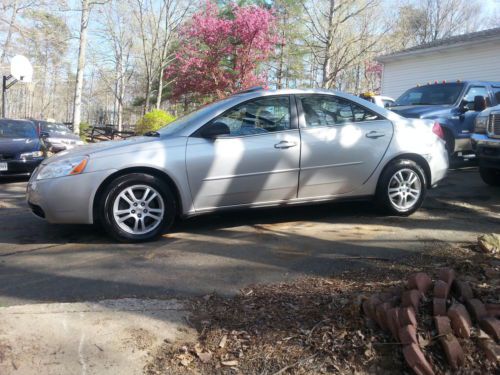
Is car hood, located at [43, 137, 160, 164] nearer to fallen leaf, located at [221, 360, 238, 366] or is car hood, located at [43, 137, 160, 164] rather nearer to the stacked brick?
fallen leaf, located at [221, 360, 238, 366]

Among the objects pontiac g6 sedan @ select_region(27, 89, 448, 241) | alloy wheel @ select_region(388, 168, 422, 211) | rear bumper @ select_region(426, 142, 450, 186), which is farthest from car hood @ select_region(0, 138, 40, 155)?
rear bumper @ select_region(426, 142, 450, 186)

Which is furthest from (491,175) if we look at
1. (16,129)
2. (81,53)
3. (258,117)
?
(81,53)

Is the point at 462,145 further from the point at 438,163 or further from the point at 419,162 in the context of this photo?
the point at 419,162

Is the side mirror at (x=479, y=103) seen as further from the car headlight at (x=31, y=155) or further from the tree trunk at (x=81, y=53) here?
the tree trunk at (x=81, y=53)

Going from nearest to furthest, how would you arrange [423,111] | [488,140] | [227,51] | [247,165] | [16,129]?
[247,165]
[488,140]
[423,111]
[16,129]
[227,51]

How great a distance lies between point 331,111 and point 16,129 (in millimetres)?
8209

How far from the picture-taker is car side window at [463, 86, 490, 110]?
9.66 metres

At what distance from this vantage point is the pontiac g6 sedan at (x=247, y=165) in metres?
4.83

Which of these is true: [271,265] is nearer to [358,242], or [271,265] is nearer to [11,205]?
[358,242]

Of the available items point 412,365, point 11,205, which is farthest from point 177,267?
point 11,205

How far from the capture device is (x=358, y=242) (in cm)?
479

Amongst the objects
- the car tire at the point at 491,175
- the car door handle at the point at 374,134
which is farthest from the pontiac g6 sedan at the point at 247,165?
the car tire at the point at 491,175

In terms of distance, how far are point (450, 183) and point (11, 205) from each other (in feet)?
23.0

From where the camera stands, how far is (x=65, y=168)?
4.82m
